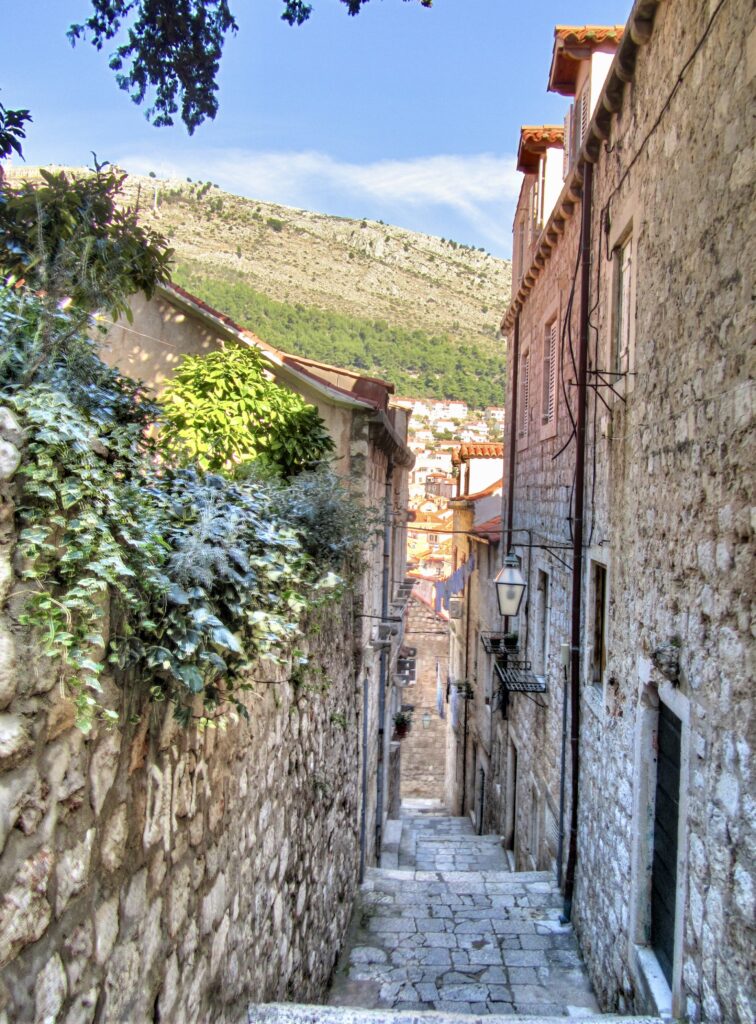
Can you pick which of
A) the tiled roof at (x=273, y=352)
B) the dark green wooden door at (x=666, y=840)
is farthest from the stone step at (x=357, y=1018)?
the tiled roof at (x=273, y=352)

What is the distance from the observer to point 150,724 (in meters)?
2.62

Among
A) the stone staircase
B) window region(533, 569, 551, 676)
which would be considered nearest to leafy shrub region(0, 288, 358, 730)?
the stone staircase

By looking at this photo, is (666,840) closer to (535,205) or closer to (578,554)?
(578,554)

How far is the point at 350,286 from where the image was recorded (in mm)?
74375

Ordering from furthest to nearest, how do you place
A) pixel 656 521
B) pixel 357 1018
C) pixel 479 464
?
pixel 479 464 < pixel 656 521 < pixel 357 1018

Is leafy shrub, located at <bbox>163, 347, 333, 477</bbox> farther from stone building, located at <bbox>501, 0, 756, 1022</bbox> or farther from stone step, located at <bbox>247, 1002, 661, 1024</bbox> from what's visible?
stone step, located at <bbox>247, 1002, 661, 1024</bbox>

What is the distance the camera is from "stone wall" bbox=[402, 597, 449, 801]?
26609mm

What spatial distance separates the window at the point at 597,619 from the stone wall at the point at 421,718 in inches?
710

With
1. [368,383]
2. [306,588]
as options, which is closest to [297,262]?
[368,383]

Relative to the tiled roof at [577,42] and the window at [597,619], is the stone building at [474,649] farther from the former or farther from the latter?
the tiled roof at [577,42]

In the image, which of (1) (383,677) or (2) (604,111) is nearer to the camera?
(2) (604,111)

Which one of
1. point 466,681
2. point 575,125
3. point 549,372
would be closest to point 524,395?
point 549,372

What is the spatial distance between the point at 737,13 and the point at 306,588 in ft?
12.5

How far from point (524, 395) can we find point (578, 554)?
5959mm
